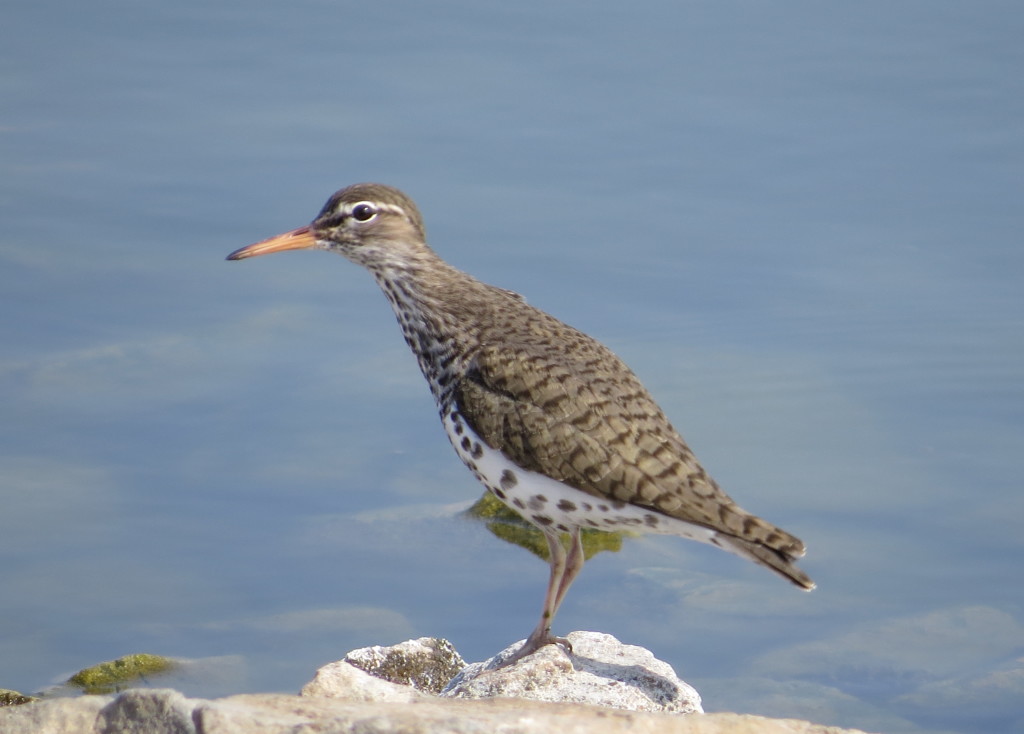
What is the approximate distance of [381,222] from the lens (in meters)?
9.11

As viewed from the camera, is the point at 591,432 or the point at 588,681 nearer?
the point at 588,681

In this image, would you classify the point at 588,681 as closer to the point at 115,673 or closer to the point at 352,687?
the point at 352,687

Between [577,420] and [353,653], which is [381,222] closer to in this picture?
[577,420]

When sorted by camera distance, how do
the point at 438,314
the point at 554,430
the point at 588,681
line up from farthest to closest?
1. the point at 438,314
2. the point at 554,430
3. the point at 588,681

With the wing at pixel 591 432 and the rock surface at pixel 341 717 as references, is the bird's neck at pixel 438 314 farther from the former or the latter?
the rock surface at pixel 341 717

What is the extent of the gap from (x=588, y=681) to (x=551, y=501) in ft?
3.06

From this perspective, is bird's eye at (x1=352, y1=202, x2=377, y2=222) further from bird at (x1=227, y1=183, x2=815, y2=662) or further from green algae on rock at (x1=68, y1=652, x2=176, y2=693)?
green algae on rock at (x1=68, y1=652, x2=176, y2=693)

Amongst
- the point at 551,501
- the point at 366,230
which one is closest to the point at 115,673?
the point at 366,230

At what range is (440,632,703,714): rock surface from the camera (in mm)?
7742

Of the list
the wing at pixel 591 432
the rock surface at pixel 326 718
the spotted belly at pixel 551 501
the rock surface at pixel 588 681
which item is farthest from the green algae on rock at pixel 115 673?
the rock surface at pixel 326 718

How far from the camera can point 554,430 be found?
8094mm

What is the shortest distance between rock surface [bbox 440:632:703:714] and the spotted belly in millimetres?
696

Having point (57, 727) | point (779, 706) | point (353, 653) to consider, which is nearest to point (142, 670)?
point (353, 653)

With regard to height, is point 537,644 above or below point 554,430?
below
